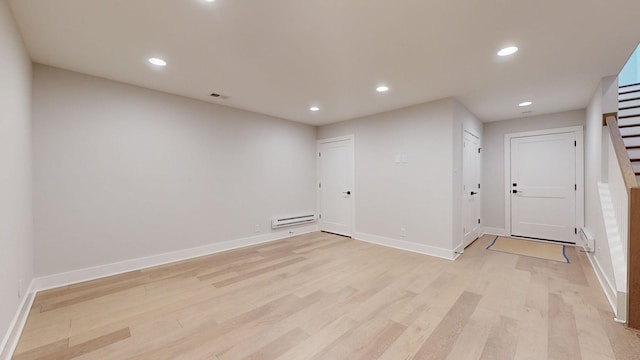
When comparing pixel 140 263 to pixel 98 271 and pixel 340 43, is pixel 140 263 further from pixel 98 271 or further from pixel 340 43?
pixel 340 43

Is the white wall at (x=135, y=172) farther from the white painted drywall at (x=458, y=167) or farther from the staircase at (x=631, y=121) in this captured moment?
the staircase at (x=631, y=121)

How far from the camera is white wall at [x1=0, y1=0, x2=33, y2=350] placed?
176cm

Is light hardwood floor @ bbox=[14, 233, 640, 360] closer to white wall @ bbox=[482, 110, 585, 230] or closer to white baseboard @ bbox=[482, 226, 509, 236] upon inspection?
white baseboard @ bbox=[482, 226, 509, 236]

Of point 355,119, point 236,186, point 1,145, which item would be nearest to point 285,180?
point 236,186

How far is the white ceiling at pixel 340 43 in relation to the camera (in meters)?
1.89

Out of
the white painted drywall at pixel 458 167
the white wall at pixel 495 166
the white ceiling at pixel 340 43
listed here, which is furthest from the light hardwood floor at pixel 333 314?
the white ceiling at pixel 340 43

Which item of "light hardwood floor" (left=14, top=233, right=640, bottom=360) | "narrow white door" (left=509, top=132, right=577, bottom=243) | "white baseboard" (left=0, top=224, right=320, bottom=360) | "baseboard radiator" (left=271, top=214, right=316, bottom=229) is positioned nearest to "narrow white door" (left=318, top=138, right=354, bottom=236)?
"baseboard radiator" (left=271, top=214, right=316, bottom=229)

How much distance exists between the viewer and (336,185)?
5695mm

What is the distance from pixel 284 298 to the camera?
8.75 feet

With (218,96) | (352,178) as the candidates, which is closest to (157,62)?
(218,96)

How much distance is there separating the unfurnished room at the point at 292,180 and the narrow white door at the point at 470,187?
9cm

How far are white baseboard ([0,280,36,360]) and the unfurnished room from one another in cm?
2

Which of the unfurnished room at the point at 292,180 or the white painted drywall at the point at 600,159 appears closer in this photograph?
the unfurnished room at the point at 292,180

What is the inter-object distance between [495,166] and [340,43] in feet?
15.7
